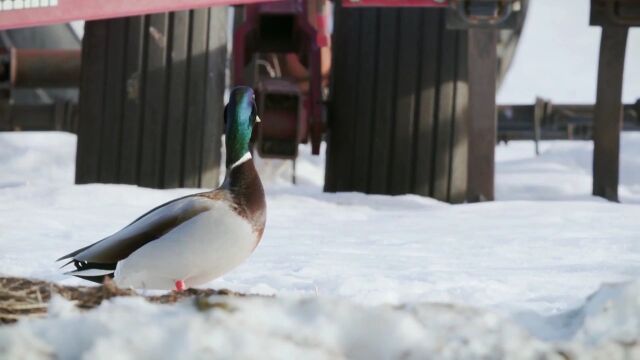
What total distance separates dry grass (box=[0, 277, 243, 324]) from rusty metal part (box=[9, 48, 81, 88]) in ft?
18.0

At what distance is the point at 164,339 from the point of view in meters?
1.71

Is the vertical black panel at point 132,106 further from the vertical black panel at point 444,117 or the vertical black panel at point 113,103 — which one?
the vertical black panel at point 444,117

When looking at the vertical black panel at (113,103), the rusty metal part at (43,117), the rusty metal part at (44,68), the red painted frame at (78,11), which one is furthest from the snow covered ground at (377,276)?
the rusty metal part at (43,117)

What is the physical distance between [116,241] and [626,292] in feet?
3.32

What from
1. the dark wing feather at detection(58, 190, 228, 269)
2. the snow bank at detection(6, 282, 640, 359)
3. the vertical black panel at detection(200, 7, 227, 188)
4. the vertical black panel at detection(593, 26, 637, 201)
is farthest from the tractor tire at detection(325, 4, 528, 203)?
the snow bank at detection(6, 282, 640, 359)

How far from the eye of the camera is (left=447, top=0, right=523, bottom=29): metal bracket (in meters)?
5.39

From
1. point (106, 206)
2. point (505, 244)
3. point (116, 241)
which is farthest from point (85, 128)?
point (116, 241)

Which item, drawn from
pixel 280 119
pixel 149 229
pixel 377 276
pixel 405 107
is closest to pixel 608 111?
pixel 405 107

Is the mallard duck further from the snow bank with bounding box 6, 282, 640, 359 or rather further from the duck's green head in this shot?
the snow bank with bounding box 6, 282, 640, 359

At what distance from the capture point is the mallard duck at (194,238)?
234 cm

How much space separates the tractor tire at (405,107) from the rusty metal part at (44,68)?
2478 mm

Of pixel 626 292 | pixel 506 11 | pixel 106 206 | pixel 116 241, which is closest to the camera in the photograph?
pixel 626 292

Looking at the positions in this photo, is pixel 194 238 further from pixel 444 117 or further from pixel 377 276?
pixel 444 117

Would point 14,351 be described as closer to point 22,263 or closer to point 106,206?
point 22,263
